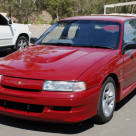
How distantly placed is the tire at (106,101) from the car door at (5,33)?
22.8 ft

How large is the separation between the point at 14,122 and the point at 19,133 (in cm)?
39

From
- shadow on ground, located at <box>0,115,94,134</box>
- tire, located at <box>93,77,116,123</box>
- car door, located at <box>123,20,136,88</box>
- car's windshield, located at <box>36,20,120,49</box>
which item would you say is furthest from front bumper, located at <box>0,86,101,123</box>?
car's windshield, located at <box>36,20,120,49</box>

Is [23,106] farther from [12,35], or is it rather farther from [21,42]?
[21,42]

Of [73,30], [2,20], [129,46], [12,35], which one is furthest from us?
[12,35]

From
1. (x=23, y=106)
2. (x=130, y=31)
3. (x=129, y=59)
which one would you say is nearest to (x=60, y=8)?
(x=130, y=31)

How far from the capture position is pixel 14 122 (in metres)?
4.09

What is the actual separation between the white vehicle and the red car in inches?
227

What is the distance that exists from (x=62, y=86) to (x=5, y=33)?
748 centimetres

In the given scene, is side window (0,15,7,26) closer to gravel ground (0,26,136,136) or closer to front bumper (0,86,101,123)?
gravel ground (0,26,136,136)

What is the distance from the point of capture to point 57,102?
3406mm

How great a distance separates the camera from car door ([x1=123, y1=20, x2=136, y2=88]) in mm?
4624

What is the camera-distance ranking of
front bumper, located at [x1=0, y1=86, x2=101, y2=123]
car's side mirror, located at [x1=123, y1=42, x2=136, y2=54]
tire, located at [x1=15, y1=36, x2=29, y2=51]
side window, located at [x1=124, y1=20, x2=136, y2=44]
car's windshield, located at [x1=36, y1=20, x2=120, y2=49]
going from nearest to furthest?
front bumper, located at [x1=0, y1=86, x2=101, y2=123], car's side mirror, located at [x1=123, y1=42, x2=136, y2=54], car's windshield, located at [x1=36, y1=20, x2=120, y2=49], side window, located at [x1=124, y1=20, x2=136, y2=44], tire, located at [x1=15, y1=36, x2=29, y2=51]

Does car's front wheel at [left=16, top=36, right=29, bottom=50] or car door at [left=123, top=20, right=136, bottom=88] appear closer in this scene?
car door at [left=123, top=20, right=136, bottom=88]

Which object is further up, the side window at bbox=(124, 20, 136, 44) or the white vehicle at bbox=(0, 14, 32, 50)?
the side window at bbox=(124, 20, 136, 44)
